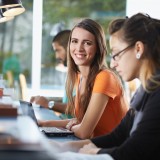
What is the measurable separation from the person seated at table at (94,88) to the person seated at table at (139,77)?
1.37 ft

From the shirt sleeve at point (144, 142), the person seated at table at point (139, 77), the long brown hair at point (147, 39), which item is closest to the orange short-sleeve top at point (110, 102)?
the person seated at table at point (139, 77)

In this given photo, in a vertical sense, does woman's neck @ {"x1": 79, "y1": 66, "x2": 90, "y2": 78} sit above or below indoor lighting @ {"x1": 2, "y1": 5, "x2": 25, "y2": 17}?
A: below

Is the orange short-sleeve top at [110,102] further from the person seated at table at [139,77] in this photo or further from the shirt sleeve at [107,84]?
the person seated at table at [139,77]

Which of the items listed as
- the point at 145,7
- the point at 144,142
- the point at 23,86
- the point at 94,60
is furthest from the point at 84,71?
the point at 145,7

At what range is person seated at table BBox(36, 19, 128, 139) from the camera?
2131mm

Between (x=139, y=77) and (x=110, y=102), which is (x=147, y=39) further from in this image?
(x=110, y=102)

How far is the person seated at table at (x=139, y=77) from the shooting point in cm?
141

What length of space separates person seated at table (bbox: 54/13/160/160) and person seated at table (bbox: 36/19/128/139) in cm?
42

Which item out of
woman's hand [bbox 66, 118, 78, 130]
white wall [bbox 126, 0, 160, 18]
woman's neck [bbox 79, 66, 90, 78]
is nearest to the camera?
woman's hand [bbox 66, 118, 78, 130]

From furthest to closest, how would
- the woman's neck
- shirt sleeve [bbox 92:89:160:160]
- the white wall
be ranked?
1. the white wall
2. the woman's neck
3. shirt sleeve [bbox 92:89:160:160]

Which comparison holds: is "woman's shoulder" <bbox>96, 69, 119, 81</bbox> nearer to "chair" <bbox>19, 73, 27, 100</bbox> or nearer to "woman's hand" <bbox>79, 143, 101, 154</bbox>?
"woman's hand" <bbox>79, 143, 101, 154</bbox>

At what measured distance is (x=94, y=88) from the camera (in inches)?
85.7

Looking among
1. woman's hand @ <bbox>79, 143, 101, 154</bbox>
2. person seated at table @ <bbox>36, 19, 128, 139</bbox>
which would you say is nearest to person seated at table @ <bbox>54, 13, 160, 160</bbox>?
woman's hand @ <bbox>79, 143, 101, 154</bbox>

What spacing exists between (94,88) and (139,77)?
626mm
